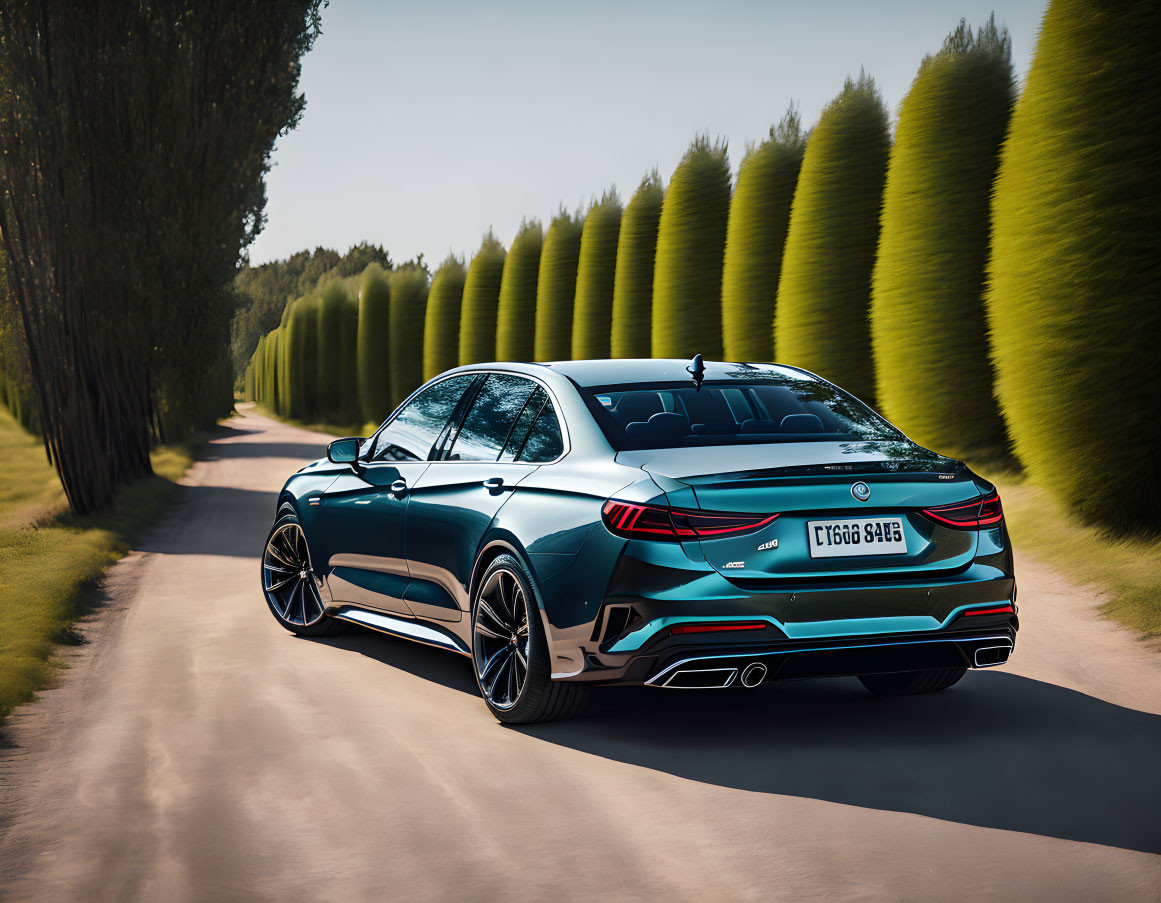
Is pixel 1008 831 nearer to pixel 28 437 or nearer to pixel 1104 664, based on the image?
pixel 1104 664

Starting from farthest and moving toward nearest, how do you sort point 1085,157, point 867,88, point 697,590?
point 867,88 < point 1085,157 < point 697,590

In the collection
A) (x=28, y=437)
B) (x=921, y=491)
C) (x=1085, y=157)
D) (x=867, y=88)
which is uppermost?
(x=867, y=88)

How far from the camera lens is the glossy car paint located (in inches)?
206

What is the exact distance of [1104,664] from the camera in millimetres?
7469

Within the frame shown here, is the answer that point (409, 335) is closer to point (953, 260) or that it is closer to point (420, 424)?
point (953, 260)

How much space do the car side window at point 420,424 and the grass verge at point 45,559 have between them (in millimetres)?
2254

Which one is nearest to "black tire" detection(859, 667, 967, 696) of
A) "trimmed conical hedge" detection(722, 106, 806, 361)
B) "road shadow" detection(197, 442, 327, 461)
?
"trimmed conical hedge" detection(722, 106, 806, 361)

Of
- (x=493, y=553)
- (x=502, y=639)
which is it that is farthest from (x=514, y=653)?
(x=493, y=553)

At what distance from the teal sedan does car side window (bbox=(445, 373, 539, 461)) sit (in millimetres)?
13

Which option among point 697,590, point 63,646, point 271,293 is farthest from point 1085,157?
point 271,293

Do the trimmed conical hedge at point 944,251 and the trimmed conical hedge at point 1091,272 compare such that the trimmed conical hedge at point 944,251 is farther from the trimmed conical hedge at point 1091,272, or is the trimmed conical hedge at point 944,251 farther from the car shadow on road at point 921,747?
the car shadow on road at point 921,747

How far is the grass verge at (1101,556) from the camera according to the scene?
8.91m

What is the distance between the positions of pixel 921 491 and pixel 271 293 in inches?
6046

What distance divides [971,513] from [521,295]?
34.4m
